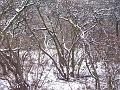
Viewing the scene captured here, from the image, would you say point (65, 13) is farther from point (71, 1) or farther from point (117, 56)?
point (117, 56)

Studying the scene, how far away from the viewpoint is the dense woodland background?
8992mm

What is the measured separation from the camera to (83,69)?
41.5ft

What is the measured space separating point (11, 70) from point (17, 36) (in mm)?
3010

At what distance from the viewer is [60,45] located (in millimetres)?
11992

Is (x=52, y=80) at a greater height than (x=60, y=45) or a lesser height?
lesser

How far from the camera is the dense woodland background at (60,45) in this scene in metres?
8.99

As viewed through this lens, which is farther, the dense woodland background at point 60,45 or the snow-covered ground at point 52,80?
the snow-covered ground at point 52,80

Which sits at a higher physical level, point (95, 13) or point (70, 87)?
point (95, 13)

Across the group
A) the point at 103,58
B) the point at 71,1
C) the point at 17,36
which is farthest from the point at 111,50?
the point at 17,36

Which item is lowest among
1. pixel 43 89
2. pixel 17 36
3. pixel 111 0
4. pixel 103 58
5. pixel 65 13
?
pixel 43 89

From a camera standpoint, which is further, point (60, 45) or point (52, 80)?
point (60, 45)

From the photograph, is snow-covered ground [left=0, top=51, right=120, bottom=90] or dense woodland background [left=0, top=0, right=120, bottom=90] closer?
dense woodland background [left=0, top=0, right=120, bottom=90]

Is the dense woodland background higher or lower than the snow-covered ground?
higher

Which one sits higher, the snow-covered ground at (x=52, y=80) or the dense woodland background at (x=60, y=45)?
the dense woodland background at (x=60, y=45)
